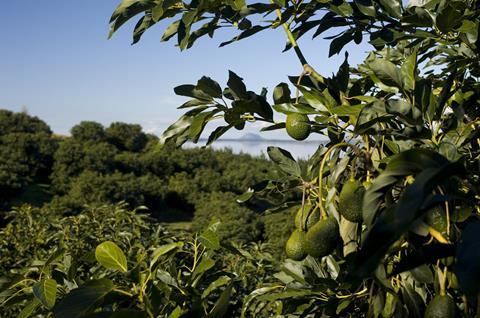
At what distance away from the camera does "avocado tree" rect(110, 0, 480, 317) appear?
0.88 meters

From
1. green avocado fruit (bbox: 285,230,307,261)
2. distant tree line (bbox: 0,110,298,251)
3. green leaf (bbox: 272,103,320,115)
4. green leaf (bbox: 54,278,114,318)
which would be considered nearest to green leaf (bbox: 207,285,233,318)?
green leaf (bbox: 54,278,114,318)

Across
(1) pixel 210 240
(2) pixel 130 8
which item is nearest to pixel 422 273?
(1) pixel 210 240

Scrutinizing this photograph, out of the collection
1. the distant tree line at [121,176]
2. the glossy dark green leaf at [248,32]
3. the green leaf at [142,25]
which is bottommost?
the distant tree line at [121,176]

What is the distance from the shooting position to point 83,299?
0.82 meters

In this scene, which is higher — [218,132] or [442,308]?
[218,132]

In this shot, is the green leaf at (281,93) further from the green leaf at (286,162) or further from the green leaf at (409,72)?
the green leaf at (409,72)

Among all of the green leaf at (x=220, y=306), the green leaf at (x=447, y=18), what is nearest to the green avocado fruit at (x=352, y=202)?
the green leaf at (x=220, y=306)

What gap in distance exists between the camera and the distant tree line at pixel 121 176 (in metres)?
17.5

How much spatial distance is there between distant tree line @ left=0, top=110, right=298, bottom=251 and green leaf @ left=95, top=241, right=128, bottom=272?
43.7 ft

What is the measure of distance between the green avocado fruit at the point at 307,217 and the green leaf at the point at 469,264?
2.02ft

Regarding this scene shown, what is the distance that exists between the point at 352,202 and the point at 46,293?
65 centimetres

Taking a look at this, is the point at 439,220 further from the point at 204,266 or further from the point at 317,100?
the point at 204,266

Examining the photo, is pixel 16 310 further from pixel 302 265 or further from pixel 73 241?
pixel 302 265

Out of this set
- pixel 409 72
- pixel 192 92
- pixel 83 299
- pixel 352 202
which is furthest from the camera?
pixel 192 92
